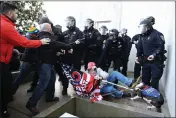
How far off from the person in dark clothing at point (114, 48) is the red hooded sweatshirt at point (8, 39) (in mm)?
3165

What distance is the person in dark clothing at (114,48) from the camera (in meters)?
5.72

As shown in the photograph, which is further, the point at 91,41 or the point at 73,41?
the point at 91,41

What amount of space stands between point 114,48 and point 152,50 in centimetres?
182

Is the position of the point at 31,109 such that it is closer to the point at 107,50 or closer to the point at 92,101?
the point at 92,101

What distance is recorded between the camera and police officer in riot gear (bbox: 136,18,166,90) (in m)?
3.98

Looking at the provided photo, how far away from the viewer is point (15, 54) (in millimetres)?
3869

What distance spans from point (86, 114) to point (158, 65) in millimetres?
1913

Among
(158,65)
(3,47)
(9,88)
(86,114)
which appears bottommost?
(86,114)

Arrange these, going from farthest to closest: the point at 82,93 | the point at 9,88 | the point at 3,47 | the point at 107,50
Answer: the point at 107,50 < the point at 82,93 < the point at 9,88 < the point at 3,47

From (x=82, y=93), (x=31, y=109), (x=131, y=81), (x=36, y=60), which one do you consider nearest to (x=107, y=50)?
(x=131, y=81)

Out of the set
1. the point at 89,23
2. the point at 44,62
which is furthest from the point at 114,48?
the point at 44,62

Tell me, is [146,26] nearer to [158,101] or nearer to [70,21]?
[158,101]

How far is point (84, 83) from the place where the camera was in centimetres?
368

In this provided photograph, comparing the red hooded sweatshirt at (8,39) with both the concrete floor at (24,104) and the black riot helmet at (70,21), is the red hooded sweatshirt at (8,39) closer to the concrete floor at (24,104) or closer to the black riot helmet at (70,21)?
the concrete floor at (24,104)
